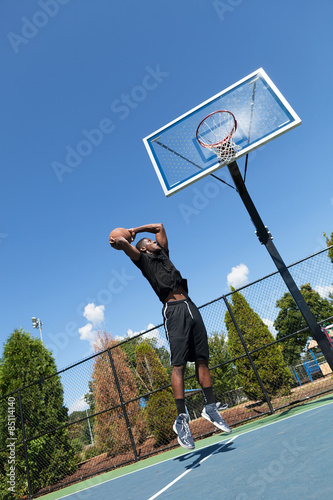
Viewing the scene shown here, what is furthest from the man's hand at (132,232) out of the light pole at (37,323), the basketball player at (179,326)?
the light pole at (37,323)

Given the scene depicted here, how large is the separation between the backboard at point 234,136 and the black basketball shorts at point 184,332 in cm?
283

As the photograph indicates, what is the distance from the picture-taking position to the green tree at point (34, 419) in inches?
267

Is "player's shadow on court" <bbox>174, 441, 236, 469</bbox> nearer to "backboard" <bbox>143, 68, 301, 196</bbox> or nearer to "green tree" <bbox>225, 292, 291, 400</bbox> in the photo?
"backboard" <bbox>143, 68, 301, 196</bbox>

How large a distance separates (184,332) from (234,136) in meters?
3.59

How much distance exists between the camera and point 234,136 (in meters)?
4.91

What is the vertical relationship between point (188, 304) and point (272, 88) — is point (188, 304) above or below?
below

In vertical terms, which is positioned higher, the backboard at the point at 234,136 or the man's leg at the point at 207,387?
the backboard at the point at 234,136

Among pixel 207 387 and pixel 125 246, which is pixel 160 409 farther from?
pixel 125 246

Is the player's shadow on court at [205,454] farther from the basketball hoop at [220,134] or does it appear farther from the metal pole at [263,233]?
the basketball hoop at [220,134]

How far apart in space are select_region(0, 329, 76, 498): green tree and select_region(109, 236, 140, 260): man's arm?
16.3 feet

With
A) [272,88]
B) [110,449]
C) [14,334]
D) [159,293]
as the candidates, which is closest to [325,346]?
[159,293]

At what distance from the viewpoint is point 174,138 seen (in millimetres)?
5414

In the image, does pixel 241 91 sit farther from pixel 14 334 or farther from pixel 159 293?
pixel 14 334

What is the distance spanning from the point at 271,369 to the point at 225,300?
3.68 metres
